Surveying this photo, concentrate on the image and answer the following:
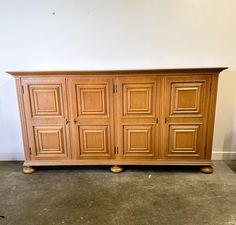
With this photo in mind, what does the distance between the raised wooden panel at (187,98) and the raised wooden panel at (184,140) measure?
16 cm

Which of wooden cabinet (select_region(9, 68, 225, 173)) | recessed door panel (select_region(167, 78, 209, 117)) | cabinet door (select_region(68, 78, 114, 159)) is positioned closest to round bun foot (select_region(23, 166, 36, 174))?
wooden cabinet (select_region(9, 68, 225, 173))

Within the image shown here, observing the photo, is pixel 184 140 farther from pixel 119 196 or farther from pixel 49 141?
pixel 49 141

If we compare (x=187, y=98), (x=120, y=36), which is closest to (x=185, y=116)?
(x=187, y=98)

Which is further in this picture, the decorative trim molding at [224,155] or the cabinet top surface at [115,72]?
the decorative trim molding at [224,155]

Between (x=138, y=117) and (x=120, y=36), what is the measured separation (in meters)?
1.04

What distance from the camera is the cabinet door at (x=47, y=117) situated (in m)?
2.09

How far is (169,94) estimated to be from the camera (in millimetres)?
2076

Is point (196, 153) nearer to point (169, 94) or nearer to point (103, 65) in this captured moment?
point (169, 94)

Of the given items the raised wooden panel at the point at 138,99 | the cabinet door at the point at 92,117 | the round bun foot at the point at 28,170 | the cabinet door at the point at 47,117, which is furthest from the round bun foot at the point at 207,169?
the round bun foot at the point at 28,170

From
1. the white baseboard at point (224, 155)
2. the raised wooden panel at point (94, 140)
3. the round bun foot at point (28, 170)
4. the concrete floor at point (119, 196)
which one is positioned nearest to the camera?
the concrete floor at point (119, 196)

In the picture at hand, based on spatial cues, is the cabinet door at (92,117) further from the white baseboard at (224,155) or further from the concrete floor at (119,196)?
the white baseboard at (224,155)

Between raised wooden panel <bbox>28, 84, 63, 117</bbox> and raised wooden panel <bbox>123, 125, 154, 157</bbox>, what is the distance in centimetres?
80

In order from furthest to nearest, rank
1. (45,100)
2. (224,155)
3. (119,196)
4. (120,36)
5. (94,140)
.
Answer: (224,155)
(120,36)
(94,140)
(45,100)
(119,196)

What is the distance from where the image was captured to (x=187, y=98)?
2.07 metres
